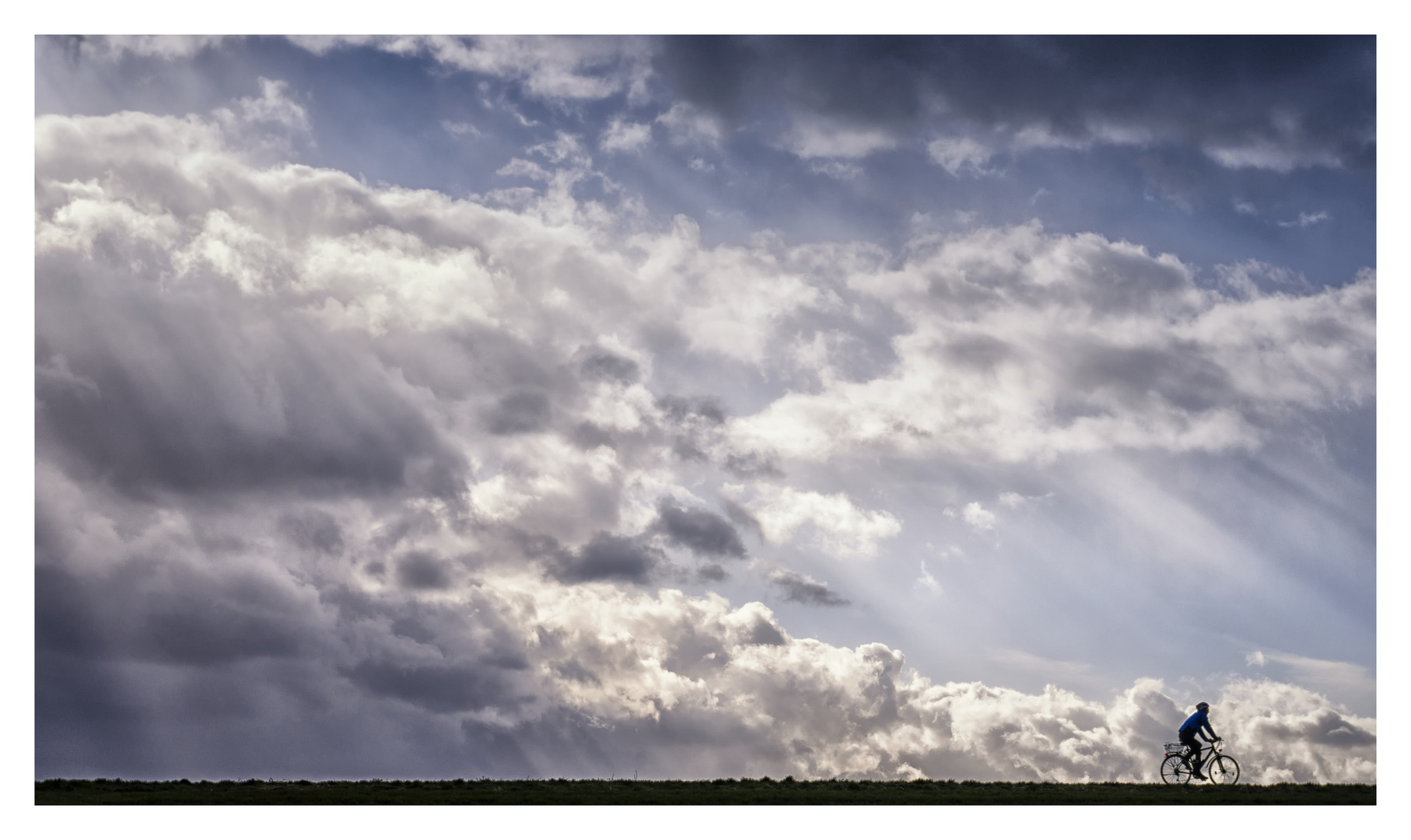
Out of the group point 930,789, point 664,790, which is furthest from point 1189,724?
point 664,790

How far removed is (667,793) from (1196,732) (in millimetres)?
23605

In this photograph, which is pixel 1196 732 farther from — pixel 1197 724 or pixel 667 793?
pixel 667 793

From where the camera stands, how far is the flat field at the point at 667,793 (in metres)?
34.3

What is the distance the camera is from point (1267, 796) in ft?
114

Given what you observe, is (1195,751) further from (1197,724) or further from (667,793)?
(667,793)

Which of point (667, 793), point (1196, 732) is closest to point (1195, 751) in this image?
point (1196, 732)

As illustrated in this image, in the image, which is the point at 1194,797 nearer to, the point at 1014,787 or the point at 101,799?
the point at 1014,787

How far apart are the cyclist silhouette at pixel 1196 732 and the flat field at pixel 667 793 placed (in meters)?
2.30

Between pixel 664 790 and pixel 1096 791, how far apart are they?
1768 centimetres

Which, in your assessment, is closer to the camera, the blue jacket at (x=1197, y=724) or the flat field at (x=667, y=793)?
the flat field at (x=667, y=793)

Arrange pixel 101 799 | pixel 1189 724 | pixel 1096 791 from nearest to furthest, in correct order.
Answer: pixel 101 799
pixel 1096 791
pixel 1189 724

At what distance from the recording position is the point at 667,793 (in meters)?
37.1

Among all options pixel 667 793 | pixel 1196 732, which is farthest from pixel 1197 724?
pixel 667 793

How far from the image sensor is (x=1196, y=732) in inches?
1599
